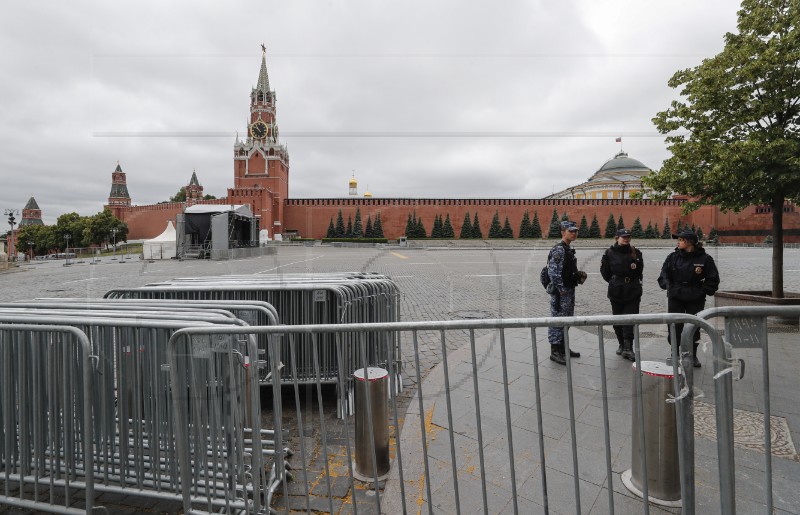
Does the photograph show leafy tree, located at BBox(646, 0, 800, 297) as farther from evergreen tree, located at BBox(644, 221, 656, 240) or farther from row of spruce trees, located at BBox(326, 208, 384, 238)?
evergreen tree, located at BBox(644, 221, 656, 240)

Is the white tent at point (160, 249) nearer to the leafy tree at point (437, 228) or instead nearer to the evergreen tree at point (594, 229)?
the leafy tree at point (437, 228)

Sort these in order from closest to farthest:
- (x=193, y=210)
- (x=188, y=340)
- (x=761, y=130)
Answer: (x=188, y=340) → (x=761, y=130) → (x=193, y=210)

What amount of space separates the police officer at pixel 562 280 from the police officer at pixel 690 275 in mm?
994

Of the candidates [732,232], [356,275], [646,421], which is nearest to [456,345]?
[356,275]

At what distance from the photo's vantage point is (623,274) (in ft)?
15.6

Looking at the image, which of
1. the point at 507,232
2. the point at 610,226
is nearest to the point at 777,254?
the point at 507,232

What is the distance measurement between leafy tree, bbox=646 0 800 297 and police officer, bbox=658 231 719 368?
102 inches

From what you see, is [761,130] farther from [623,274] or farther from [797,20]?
[623,274]

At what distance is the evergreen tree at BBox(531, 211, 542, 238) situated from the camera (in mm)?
53781

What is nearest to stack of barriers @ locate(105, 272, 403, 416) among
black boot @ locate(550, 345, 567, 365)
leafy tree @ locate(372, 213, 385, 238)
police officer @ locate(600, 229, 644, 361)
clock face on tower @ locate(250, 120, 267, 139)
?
black boot @ locate(550, 345, 567, 365)

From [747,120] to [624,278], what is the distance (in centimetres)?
389

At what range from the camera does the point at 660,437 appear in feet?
7.48

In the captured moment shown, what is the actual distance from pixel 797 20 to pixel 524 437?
717 cm

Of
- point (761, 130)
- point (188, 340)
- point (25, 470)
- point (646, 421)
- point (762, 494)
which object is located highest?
point (761, 130)
